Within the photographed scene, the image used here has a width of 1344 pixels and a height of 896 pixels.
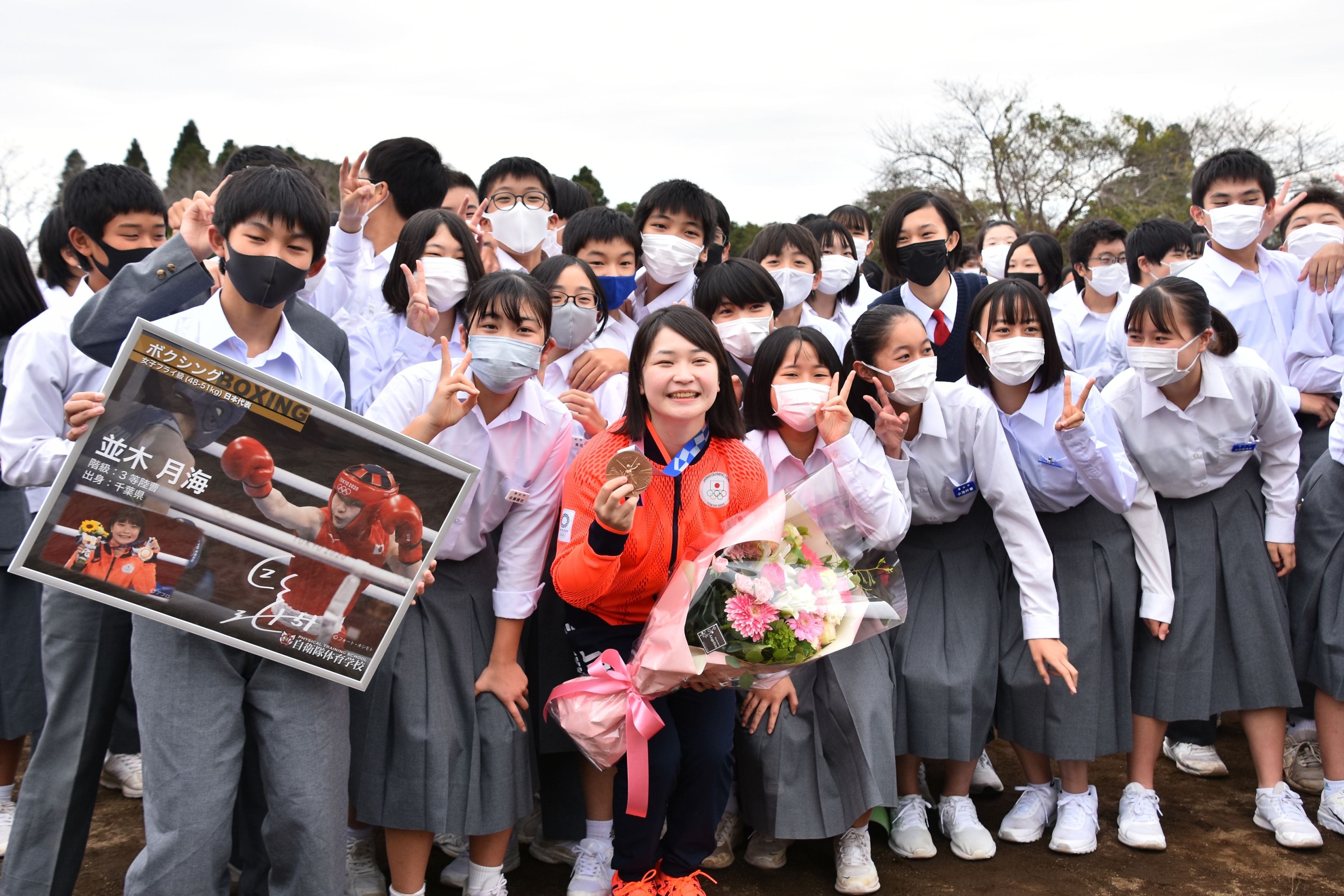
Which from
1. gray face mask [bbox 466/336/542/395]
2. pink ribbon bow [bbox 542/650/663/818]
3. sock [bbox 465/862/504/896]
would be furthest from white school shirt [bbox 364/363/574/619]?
sock [bbox 465/862/504/896]

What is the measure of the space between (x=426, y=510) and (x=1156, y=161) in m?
29.9

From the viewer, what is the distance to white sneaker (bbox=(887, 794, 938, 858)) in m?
3.61

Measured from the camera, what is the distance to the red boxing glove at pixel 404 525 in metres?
2.60

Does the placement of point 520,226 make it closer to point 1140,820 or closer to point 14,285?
point 14,285

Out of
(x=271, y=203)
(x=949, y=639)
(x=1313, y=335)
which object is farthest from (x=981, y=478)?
(x=271, y=203)

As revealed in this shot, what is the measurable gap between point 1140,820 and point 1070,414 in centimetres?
156

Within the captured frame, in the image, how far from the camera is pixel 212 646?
2525 mm

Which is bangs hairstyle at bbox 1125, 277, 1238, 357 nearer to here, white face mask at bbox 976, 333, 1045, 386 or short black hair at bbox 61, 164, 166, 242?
white face mask at bbox 976, 333, 1045, 386

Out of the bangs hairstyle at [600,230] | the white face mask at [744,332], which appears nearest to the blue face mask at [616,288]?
the bangs hairstyle at [600,230]

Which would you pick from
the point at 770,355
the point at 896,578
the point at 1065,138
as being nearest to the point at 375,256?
the point at 770,355

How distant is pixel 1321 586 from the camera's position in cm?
396

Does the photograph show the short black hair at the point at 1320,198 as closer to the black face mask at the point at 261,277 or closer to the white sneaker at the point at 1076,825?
the white sneaker at the point at 1076,825

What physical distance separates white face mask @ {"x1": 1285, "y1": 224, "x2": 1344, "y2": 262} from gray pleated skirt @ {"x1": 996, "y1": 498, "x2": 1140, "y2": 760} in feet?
7.15

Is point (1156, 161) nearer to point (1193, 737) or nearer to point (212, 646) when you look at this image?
point (1193, 737)
